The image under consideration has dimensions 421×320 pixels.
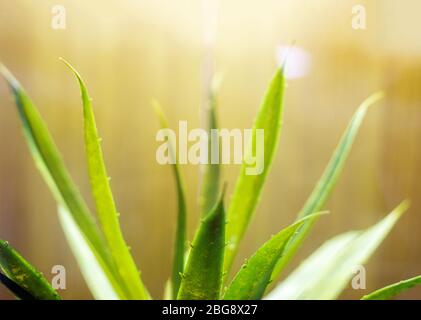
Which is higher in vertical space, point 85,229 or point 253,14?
point 253,14

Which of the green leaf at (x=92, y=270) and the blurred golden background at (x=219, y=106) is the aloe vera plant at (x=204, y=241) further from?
the blurred golden background at (x=219, y=106)

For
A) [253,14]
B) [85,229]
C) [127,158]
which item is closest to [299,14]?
[253,14]

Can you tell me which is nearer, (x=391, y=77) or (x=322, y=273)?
(x=322, y=273)

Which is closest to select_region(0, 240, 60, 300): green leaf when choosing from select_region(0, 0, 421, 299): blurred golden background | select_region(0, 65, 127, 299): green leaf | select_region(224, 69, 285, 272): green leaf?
select_region(0, 65, 127, 299): green leaf

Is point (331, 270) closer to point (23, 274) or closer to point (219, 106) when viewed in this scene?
point (23, 274)

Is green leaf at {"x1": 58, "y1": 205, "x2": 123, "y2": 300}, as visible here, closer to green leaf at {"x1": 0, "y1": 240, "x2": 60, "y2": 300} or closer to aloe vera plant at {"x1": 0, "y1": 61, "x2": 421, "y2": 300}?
aloe vera plant at {"x1": 0, "y1": 61, "x2": 421, "y2": 300}

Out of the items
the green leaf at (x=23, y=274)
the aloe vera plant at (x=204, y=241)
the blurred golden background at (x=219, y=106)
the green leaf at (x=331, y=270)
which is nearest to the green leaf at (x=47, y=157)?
the aloe vera plant at (x=204, y=241)

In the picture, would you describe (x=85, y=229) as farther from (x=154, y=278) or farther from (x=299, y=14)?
(x=299, y=14)
